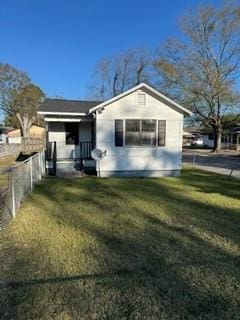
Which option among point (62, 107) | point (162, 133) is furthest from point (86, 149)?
point (162, 133)

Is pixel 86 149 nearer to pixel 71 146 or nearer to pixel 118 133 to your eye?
pixel 71 146

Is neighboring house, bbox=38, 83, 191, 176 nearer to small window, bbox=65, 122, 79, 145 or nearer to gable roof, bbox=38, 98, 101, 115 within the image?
gable roof, bbox=38, 98, 101, 115

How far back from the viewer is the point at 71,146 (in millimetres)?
15078

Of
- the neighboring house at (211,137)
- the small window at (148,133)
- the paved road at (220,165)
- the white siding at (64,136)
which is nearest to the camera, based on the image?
the small window at (148,133)

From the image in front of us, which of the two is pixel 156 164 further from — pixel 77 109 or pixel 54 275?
pixel 54 275

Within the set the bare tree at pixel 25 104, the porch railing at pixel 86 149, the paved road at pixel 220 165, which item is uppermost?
the bare tree at pixel 25 104

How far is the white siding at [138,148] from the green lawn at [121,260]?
531 centimetres

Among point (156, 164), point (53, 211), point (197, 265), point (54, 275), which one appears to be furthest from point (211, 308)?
point (156, 164)

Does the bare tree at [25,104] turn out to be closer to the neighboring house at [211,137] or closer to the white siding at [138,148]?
the neighboring house at [211,137]

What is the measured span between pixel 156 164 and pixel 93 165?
2994 mm

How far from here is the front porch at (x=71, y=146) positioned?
14.2 meters

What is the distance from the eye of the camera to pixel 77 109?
14570mm

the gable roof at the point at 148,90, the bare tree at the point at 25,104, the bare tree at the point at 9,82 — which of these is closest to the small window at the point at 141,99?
the gable roof at the point at 148,90

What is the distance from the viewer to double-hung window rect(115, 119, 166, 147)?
43.9 ft
